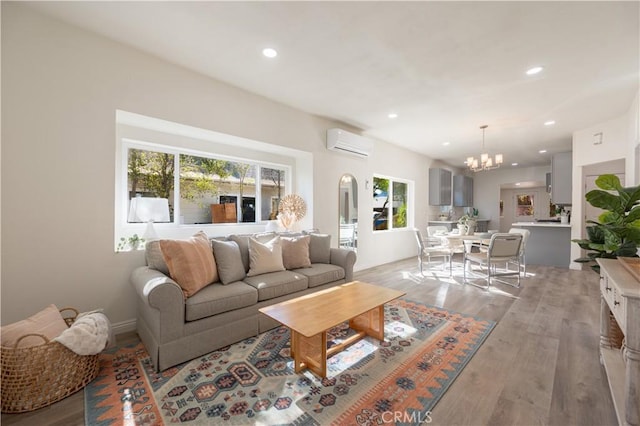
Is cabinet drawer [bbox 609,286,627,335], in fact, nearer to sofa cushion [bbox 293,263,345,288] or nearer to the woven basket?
sofa cushion [bbox 293,263,345,288]

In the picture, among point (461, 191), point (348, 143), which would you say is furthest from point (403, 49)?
point (461, 191)

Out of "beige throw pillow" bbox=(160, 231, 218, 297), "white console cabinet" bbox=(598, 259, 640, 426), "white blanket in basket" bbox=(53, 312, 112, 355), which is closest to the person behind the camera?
"white console cabinet" bbox=(598, 259, 640, 426)

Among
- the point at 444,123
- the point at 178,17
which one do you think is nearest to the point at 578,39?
the point at 444,123

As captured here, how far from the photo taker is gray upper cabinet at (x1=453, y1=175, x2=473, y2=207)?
8336 millimetres

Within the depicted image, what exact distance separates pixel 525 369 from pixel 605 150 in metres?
5.10

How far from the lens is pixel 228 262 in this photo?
8.81 ft

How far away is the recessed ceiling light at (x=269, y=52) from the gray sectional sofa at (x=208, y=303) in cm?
196

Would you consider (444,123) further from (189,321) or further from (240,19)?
(189,321)

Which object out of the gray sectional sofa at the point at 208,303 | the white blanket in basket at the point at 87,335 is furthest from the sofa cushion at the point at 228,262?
A: the white blanket in basket at the point at 87,335

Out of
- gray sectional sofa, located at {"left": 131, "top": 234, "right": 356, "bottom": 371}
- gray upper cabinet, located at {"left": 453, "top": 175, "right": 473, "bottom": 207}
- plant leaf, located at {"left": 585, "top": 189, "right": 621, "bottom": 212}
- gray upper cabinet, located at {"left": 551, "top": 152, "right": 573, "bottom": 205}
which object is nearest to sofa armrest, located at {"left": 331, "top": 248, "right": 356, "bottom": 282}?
gray sectional sofa, located at {"left": 131, "top": 234, "right": 356, "bottom": 371}

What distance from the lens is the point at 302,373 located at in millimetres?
1942

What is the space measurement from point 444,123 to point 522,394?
4101mm

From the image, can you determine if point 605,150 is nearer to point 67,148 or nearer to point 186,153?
point 186,153

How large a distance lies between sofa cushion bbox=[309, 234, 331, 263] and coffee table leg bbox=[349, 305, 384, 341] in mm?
1141
